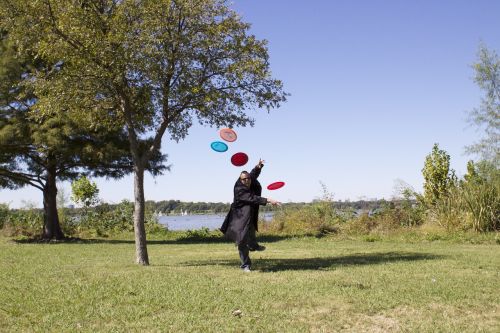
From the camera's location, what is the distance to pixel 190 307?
6770 millimetres

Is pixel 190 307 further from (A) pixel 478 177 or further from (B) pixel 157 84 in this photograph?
(A) pixel 478 177

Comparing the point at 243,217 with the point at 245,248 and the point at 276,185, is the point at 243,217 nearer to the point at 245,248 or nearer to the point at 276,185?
the point at 245,248

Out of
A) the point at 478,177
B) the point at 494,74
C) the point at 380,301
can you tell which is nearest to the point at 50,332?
the point at 380,301

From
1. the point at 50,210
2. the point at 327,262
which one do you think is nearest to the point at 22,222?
the point at 50,210

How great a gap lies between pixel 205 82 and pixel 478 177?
15838mm

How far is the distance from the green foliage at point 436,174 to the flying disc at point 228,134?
51.2 ft

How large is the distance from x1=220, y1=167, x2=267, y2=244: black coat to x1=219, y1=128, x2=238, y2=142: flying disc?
2034 mm

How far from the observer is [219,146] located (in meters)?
12.1

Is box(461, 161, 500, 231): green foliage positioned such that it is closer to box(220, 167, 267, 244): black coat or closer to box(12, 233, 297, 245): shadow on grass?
box(12, 233, 297, 245): shadow on grass

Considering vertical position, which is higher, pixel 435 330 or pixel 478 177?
pixel 478 177

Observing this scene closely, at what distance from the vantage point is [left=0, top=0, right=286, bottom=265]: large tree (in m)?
11.2

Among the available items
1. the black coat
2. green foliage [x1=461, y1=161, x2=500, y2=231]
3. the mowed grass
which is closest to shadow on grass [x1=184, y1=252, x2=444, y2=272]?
the mowed grass

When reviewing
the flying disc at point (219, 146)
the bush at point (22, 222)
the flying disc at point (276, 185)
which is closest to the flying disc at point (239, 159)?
the flying disc at point (219, 146)

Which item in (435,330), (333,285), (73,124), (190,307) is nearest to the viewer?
(435,330)
